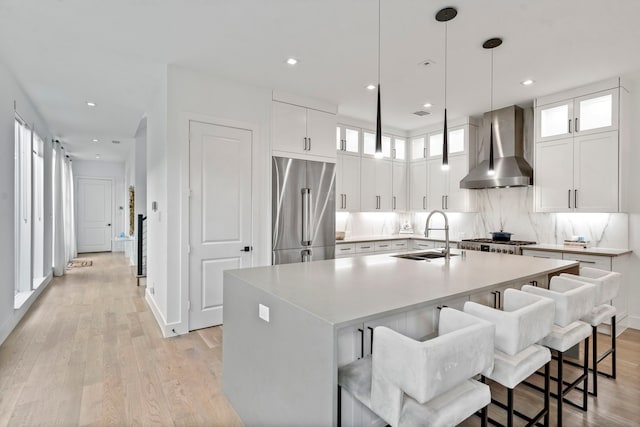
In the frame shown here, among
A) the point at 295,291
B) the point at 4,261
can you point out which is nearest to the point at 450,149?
the point at 295,291

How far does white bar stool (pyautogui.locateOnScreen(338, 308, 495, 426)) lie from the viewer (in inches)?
45.1

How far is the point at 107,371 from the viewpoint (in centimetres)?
272

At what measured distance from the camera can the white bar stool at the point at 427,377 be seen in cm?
114

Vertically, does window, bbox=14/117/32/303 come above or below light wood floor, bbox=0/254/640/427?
above

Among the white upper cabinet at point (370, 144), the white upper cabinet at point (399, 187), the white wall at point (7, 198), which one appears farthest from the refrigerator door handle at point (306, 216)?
the white wall at point (7, 198)

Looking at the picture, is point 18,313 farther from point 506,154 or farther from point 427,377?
point 506,154

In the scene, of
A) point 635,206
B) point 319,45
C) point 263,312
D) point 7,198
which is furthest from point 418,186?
point 7,198

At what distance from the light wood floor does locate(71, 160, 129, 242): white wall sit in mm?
6553

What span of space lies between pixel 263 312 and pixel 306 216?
2.60 metres

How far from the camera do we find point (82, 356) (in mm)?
2996

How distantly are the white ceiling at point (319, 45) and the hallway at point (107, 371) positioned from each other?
280 cm

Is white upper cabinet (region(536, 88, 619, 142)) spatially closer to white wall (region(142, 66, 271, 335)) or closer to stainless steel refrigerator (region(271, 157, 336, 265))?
Answer: stainless steel refrigerator (region(271, 157, 336, 265))

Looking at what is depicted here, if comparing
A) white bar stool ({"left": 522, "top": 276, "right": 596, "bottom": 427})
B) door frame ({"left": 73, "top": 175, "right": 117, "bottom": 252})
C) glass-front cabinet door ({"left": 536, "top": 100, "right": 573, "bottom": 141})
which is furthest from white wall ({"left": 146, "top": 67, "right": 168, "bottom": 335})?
door frame ({"left": 73, "top": 175, "right": 117, "bottom": 252})

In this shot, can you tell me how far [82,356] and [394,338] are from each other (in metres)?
3.12
